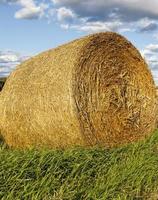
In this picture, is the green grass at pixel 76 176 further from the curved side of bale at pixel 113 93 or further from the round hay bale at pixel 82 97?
the curved side of bale at pixel 113 93

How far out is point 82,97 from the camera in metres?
8.27

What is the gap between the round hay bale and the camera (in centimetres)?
822

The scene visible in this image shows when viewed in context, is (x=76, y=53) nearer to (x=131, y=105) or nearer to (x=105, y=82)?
(x=105, y=82)

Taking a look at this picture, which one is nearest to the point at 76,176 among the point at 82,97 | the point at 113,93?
the point at 82,97

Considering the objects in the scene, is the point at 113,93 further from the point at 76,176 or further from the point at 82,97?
the point at 76,176

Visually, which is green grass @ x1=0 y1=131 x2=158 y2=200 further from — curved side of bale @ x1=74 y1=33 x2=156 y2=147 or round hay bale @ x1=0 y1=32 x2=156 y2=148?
curved side of bale @ x1=74 y1=33 x2=156 y2=147

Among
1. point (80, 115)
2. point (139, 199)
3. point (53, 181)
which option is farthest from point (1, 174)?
point (80, 115)

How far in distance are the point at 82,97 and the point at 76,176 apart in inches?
84.8

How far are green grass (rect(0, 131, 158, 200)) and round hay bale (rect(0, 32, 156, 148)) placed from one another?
95 centimetres

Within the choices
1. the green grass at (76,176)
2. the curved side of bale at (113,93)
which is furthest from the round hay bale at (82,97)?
the green grass at (76,176)

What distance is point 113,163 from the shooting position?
7.23 metres

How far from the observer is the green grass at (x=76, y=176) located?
5793 millimetres

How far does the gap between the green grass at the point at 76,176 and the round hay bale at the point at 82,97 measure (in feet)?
3.11

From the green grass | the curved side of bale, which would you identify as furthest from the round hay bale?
the green grass
